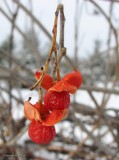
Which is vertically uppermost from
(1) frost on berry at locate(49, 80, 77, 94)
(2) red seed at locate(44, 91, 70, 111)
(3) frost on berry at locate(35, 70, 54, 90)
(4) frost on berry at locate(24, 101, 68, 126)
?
(3) frost on berry at locate(35, 70, 54, 90)

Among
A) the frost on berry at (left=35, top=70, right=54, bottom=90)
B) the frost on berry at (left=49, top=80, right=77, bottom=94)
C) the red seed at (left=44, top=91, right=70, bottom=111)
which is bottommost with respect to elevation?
the red seed at (left=44, top=91, right=70, bottom=111)

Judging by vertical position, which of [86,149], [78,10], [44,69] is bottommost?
[86,149]

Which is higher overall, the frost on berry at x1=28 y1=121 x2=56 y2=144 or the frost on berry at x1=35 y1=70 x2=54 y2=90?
the frost on berry at x1=35 y1=70 x2=54 y2=90

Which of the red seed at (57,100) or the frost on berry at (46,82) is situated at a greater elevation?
the frost on berry at (46,82)

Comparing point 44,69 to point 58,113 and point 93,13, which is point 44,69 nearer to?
point 58,113

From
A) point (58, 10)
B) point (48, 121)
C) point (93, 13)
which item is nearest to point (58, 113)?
point (48, 121)
